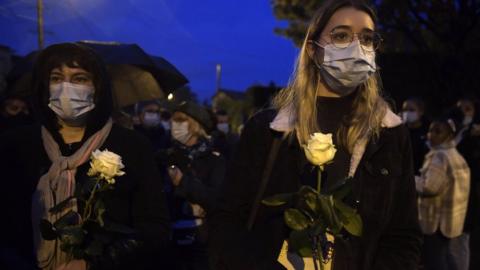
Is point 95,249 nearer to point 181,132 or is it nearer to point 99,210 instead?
point 99,210

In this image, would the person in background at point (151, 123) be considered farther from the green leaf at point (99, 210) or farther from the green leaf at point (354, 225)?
the green leaf at point (354, 225)

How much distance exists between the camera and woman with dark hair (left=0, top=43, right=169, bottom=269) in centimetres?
288

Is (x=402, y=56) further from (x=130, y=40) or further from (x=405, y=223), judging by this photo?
(x=405, y=223)

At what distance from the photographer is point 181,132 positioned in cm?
576

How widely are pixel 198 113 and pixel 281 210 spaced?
3.70 metres

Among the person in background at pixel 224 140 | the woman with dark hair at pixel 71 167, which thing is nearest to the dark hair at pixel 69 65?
the woman with dark hair at pixel 71 167

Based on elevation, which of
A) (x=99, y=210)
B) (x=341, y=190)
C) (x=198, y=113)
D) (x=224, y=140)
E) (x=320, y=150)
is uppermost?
(x=198, y=113)

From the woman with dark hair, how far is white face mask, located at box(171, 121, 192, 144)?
245 centimetres

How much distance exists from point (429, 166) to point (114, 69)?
312 centimetres

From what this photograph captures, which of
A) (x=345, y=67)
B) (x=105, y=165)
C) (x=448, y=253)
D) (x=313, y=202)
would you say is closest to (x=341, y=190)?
(x=313, y=202)

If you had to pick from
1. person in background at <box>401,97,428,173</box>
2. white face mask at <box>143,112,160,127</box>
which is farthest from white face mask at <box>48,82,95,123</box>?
white face mask at <box>143,112,160,127</box>

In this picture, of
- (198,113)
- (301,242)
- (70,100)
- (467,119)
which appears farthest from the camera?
(467,119)

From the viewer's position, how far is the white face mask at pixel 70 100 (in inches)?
122

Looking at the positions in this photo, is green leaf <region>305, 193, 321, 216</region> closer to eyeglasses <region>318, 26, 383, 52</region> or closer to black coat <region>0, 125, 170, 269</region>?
eyeglasses <region>318, 26, 383, 52</region>
